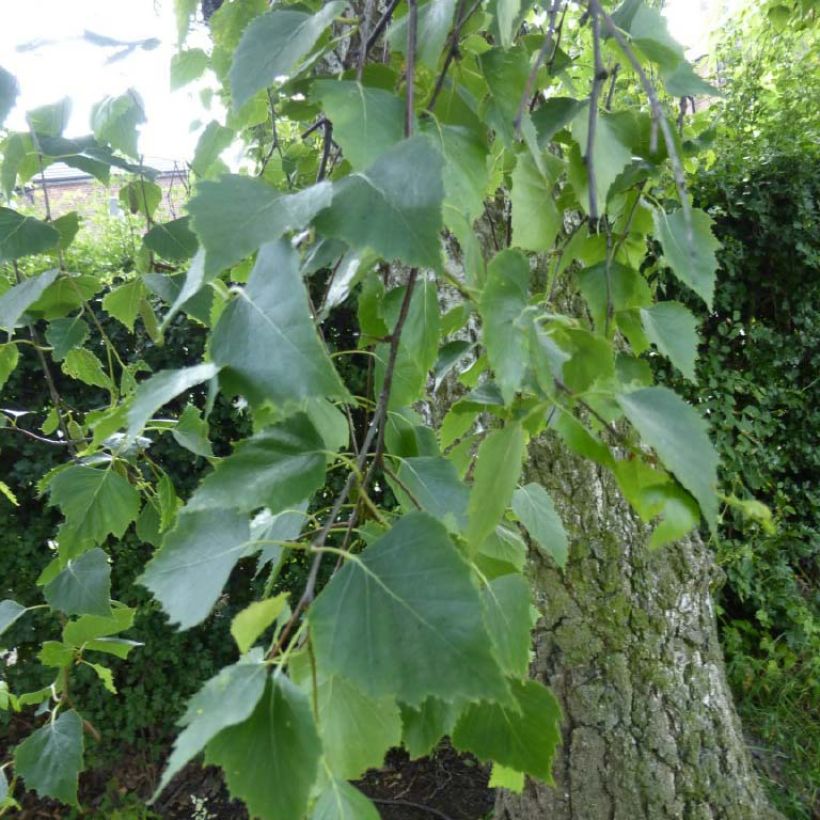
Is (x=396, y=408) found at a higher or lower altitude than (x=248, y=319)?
lower

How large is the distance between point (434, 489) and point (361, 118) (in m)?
0.32

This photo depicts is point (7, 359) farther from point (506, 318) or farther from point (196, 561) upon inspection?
point (506, 318)

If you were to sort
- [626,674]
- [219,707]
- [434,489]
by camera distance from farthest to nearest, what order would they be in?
[626,674] → [434,489] → [219,707]

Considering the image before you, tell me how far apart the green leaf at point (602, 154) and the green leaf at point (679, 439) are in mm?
266

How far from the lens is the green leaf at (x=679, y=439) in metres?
0.42

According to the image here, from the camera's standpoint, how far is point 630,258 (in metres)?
0.87

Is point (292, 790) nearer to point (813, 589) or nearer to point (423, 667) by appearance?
point (423, 667)

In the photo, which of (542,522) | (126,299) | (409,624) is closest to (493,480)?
(409,624)

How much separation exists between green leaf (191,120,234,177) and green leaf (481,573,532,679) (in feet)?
3.04

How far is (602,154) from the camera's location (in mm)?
681

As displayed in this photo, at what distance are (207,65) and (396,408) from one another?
87 cm

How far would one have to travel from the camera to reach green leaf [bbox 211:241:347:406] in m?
0.45

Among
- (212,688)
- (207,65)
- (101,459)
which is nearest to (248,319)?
(212,688)

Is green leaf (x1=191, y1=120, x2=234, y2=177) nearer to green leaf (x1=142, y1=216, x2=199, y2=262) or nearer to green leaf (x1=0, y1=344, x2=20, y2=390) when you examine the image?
green leaf (x1=142, y1=216, x2=199, y2=262)
